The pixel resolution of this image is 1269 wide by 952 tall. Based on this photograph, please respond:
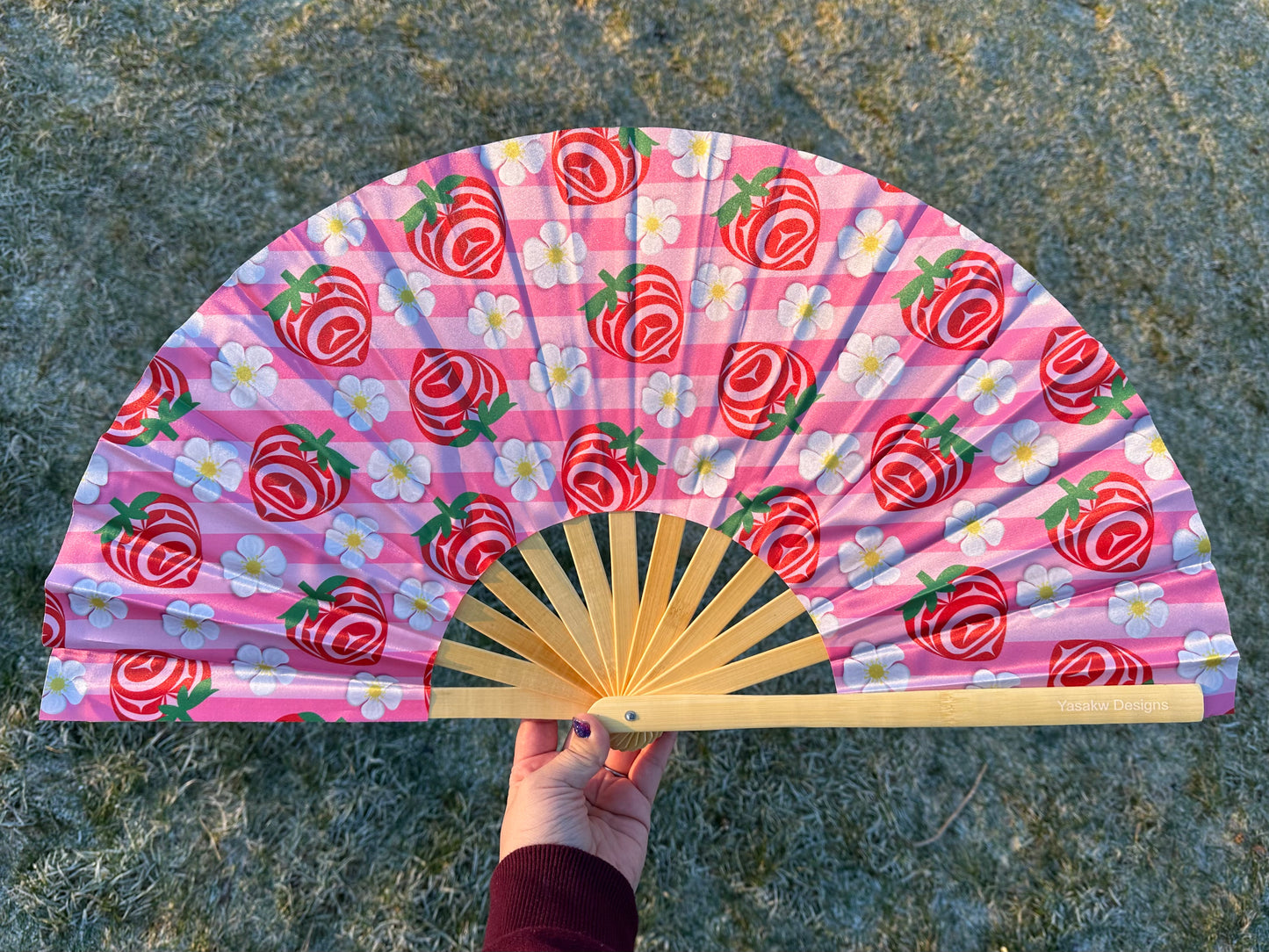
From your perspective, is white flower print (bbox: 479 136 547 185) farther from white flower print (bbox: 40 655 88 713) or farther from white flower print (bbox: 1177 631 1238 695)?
white flower print (bbox: 1177 631 1238 695)

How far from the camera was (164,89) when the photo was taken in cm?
229

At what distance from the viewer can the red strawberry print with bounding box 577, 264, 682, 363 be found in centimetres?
163

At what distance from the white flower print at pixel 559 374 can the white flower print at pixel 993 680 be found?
0.96 meters

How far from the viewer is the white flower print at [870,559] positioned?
1.64 meters

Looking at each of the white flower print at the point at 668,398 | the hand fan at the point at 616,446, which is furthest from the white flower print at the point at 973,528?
the white flower print at the point at 668,398

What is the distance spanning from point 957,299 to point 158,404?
1.59 metres

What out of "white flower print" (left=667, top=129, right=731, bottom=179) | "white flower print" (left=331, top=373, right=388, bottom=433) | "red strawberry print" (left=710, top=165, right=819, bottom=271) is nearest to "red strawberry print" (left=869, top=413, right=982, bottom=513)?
"red strawberry print" (left=710, top=165, right=819, bottom=271)

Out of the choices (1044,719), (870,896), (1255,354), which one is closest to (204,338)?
(1044,719)

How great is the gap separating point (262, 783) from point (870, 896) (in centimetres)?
158

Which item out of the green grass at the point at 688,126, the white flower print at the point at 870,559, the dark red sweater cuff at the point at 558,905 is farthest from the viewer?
the green grass at the point at 688,126

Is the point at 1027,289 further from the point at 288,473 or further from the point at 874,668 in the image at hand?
the point at 288,473

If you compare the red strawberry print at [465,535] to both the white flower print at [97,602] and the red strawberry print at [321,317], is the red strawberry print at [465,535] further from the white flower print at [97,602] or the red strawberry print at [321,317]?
the white flower print at [97,602]

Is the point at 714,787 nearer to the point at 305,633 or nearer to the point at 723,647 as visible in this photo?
the point at 723,647

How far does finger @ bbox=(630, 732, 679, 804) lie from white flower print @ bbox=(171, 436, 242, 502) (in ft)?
3.54
